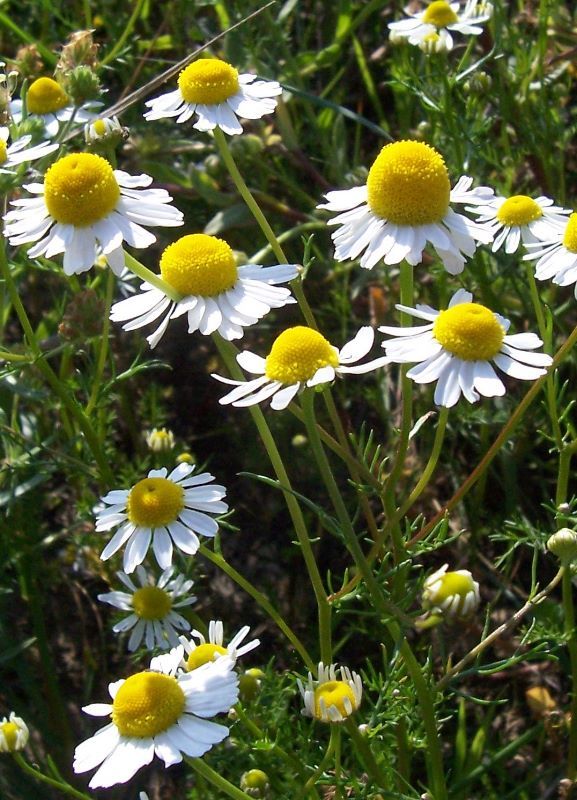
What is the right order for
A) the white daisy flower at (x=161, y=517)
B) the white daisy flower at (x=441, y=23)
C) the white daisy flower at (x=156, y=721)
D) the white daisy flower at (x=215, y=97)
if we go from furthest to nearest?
the white daisy flower at (x=441, y=23)
the white daisy flower at (x=215, y=97)
the white daisy flower at (x=161, y=517)
the white daisy flower at (x=156, y=721)

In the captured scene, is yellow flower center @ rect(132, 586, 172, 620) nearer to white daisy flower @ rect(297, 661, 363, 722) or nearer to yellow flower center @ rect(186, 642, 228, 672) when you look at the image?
yellow flower center @ rect(186, 642, 228, 672)

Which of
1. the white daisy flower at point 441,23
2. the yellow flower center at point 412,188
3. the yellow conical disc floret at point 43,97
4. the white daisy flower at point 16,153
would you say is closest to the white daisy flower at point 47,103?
the yellow conical disc floret at point 43,97

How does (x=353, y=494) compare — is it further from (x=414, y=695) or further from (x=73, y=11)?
(x=73, y=11)

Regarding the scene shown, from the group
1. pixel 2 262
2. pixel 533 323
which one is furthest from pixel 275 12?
pixel 2 262

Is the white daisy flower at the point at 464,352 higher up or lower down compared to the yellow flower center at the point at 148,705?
higher up

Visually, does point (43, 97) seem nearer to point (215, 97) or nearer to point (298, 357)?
point (215, 97)

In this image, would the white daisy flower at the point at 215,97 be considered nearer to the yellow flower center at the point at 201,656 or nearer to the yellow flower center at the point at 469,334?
the yellow flower center at the point at 469,334

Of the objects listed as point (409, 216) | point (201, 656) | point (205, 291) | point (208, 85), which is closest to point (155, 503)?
point (201, 656)
